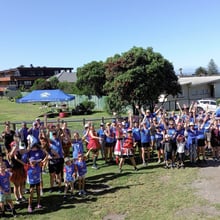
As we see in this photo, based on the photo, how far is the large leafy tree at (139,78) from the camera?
2584 cm

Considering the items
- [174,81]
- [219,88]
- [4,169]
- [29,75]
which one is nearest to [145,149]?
[4,169]

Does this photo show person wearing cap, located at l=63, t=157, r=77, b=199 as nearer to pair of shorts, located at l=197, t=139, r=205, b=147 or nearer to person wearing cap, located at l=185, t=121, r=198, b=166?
person wearing cap, located at l=185, t=121, r=198, b=166

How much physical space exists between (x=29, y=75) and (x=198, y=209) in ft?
334

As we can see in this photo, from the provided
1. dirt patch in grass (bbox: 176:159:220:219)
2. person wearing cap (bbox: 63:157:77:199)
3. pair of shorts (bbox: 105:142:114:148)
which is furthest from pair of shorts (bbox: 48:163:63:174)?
dirt patch in grass (bbox: 176:159:220:219)

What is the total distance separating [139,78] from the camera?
2589cm

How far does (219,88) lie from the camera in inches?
1911

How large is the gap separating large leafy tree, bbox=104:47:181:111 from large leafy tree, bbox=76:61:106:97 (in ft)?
55.4

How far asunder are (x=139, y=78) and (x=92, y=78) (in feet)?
67.5

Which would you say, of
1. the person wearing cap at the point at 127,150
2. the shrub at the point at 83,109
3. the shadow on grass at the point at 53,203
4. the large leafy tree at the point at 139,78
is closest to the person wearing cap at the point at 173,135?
the person wearing cap at the point at 127,150

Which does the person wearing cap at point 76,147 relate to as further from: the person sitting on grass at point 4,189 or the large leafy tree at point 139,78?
the large leafy tree at point 139,78

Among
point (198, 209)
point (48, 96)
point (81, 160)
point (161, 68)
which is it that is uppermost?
point (161, 68)

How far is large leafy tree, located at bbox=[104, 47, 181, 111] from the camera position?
25.8 m

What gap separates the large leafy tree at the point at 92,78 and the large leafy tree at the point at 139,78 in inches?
665

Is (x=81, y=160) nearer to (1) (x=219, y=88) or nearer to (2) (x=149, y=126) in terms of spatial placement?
(2) (x=149, y=126)
